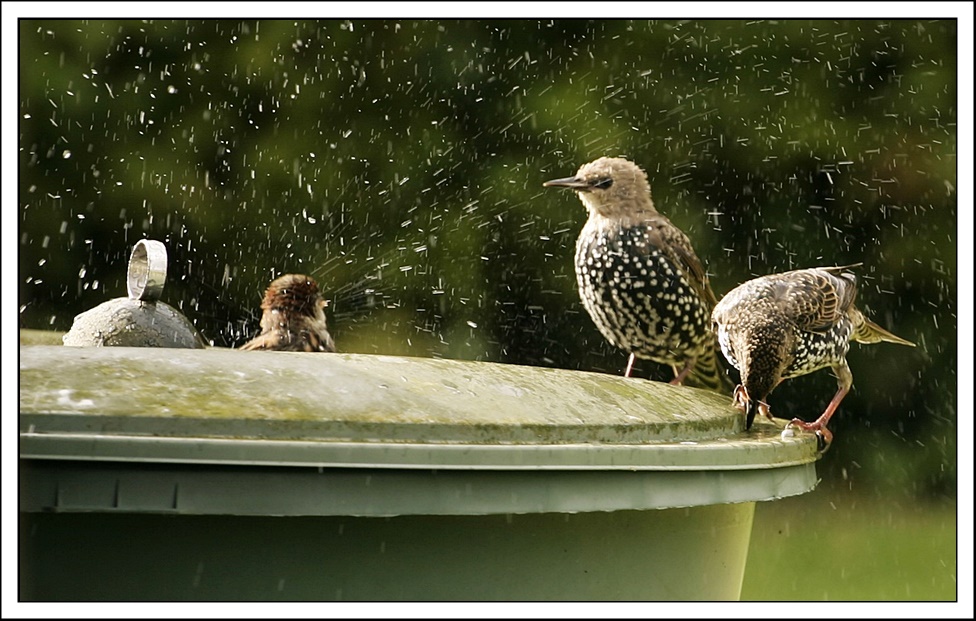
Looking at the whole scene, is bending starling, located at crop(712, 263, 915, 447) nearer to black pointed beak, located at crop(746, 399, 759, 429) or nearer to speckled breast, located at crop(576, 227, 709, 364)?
black pointed beak, located at crop(746, 399, 759, 429)

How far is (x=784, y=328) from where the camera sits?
11.4 feet

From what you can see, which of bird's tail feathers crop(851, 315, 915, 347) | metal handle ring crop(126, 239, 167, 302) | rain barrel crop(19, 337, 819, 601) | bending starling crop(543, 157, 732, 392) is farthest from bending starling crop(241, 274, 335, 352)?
bird's tail feathers crop(851, 315, 915, 347)

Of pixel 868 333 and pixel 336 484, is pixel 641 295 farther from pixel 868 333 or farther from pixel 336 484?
pixel 336 484

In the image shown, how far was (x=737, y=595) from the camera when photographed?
2570 mm

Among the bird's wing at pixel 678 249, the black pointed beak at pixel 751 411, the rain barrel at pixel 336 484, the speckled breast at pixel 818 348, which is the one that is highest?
the bird's wing at pixel 678 249

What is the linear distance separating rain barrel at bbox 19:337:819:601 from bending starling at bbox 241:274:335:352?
4.37 ft

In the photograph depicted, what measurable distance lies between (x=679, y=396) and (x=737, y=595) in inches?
17.2

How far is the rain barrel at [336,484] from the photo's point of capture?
186 centimetres

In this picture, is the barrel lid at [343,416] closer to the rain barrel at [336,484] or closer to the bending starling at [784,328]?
the rain barrel at [336,484]

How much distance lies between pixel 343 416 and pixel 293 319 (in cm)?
178

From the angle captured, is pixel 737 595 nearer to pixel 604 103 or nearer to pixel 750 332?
pixel 750 332

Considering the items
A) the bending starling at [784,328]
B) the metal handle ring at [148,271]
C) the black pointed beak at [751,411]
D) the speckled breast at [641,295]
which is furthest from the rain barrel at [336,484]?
the speckled breast at [641,295]

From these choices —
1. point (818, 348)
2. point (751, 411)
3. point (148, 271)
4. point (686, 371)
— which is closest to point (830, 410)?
point (818, 348)

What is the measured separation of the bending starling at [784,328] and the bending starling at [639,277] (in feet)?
1.55
